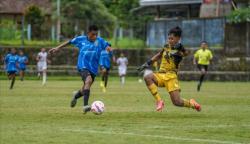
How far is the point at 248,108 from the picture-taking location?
23.4 meters

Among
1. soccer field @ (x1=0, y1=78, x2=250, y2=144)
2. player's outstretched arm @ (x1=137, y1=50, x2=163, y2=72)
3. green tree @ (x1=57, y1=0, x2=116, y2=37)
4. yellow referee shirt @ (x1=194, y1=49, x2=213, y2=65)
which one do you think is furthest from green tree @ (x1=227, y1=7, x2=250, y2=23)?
player's outstretched arm @ (x1=137, y1=50, x2=163, y2=72)

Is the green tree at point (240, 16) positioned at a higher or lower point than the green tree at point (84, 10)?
lower

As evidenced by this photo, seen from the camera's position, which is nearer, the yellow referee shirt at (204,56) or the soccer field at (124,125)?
the soccer field at (124,125)

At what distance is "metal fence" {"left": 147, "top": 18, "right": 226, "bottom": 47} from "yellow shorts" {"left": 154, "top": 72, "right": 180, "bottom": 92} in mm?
39905

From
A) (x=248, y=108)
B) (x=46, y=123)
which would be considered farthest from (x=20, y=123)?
(x=248, y=108)

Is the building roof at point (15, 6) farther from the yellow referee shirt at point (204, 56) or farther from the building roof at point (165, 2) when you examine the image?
the yellow referee shirt at point (204, 56)

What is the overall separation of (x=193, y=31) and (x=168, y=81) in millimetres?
42534

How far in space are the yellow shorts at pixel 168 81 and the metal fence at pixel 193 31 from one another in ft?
131

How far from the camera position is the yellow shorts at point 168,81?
19.6 meters


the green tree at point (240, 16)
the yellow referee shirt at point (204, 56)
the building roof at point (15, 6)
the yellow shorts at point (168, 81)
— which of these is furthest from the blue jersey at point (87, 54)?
the building roof at point (15, 6)

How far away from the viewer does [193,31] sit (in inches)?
2435

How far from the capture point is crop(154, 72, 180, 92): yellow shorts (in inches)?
771

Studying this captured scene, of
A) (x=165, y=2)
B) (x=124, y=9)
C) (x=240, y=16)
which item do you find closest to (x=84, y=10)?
(x=124, y=9)

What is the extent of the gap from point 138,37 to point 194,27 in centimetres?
529
